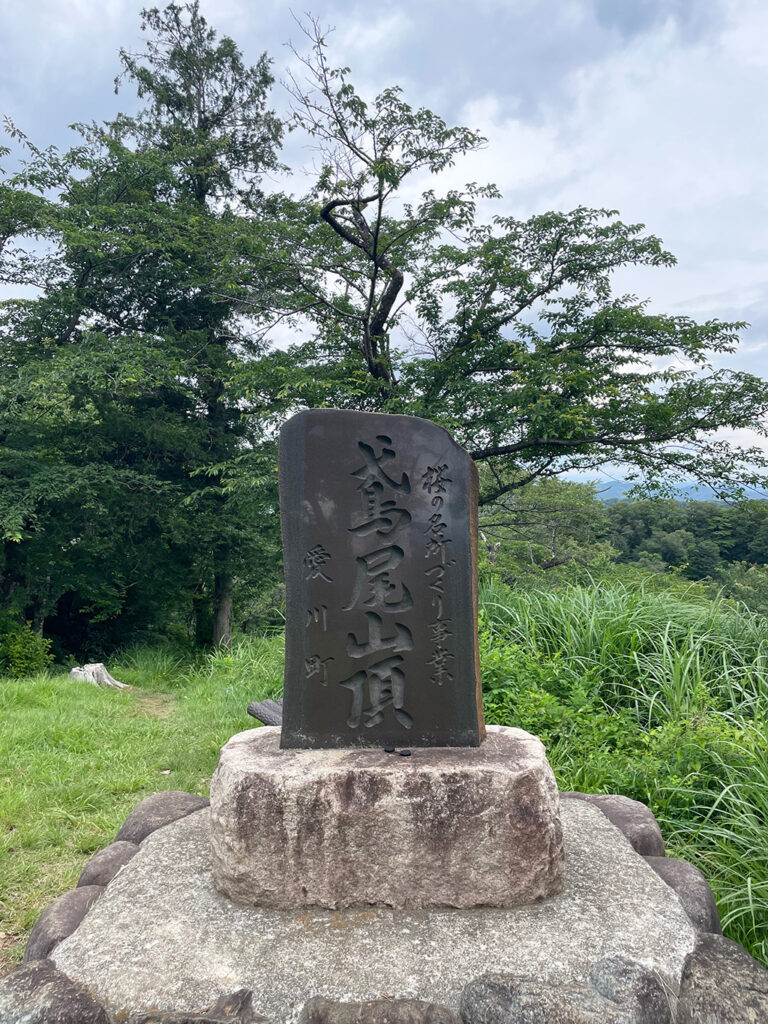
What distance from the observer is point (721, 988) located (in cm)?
200

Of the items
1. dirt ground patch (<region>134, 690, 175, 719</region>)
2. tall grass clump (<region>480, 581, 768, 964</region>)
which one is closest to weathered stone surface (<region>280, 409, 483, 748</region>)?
tall grass clump (<region>480, 581, 768, 964</region>)

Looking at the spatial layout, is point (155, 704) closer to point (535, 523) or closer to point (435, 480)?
point (535, 523)

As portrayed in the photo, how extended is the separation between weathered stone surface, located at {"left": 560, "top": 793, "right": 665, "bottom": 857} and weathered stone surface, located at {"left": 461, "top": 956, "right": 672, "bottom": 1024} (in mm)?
1000

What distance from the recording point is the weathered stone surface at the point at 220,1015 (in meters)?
1.86

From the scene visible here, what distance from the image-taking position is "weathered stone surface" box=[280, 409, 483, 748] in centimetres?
283

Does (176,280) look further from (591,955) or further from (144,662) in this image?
(591,955)

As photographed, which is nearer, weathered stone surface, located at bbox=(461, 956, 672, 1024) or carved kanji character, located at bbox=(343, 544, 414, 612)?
weathered stone surface, located at bbox=(461, 956, 672, 1024)

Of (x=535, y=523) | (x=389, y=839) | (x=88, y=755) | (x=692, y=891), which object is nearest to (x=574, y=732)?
(x=692, y=891)

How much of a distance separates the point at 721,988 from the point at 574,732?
2222 mm

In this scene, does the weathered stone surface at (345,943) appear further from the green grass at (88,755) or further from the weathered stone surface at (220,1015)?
the green grass at (88,755)

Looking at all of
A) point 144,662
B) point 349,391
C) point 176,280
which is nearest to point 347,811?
point 349,391

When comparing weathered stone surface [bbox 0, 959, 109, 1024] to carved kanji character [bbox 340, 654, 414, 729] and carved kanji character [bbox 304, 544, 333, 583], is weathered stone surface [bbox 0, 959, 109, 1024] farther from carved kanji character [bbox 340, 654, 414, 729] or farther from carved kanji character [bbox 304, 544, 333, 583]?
carved kanji character [bbox 304, 544, 333, 583]

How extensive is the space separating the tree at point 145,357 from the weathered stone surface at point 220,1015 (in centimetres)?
708

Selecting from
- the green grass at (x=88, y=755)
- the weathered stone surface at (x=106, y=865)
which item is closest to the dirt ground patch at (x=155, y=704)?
the green grass at (x=88, y=755)
